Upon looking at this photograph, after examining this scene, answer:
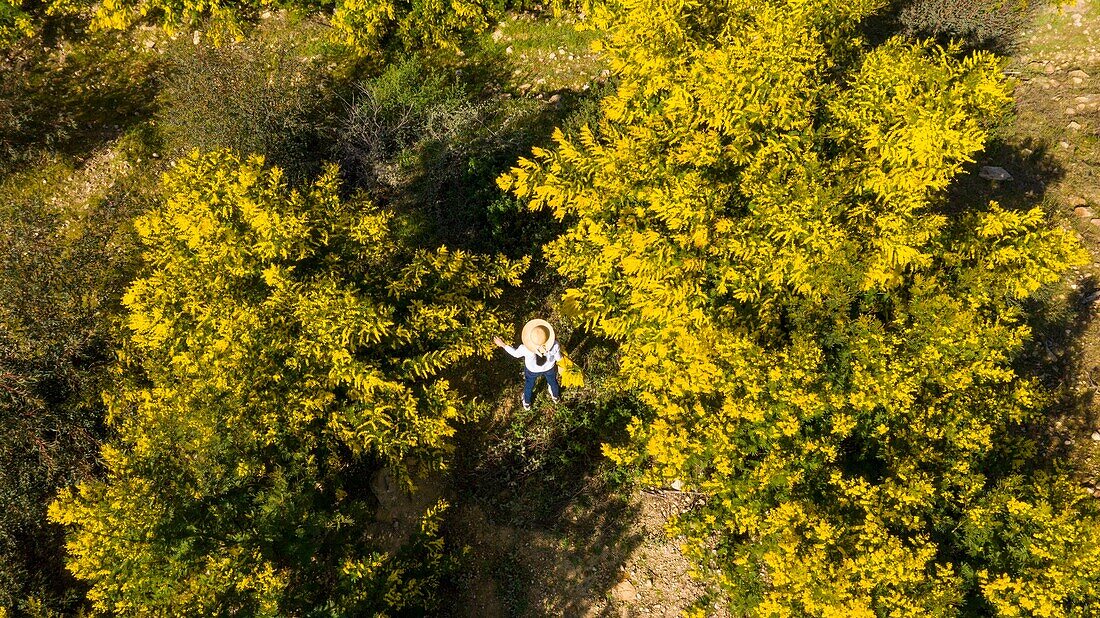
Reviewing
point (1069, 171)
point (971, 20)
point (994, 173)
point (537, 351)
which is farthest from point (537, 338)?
point (971, 20)

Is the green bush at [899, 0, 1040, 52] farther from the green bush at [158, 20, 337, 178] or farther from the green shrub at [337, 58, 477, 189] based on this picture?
the green bush at [158, 20, 337, 178]

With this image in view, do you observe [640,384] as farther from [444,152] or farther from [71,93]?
[71,93]

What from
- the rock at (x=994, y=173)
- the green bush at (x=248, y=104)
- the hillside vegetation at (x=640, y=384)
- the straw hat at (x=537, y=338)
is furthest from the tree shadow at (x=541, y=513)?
the rock at (x=994, y=173)

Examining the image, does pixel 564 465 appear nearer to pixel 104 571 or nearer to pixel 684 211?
pixel 684 211

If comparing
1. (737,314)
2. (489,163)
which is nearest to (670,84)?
(737,314)

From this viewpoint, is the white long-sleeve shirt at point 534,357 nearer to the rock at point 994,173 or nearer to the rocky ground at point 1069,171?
the rocky ground at point 1069,171

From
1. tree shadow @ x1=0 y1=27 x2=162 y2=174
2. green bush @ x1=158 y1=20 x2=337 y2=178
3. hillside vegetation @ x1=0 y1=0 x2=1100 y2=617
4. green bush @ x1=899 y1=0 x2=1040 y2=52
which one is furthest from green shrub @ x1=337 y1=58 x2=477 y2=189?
green bush @ x1=899 y1=0 x2=1040 y2=52
